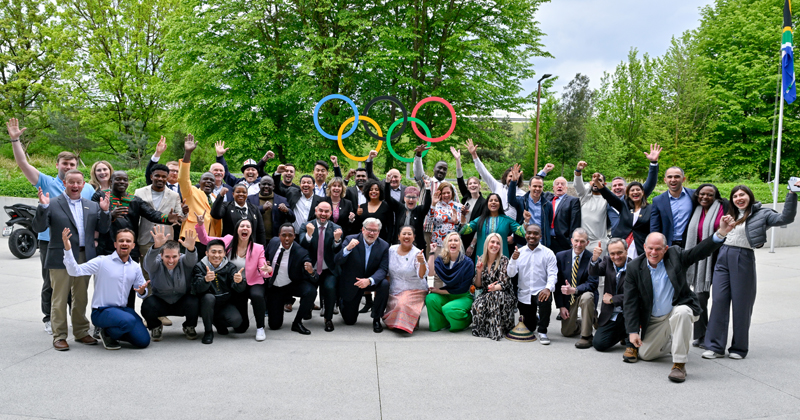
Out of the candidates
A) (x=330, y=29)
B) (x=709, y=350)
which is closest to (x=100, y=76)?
(x=330, y=29)

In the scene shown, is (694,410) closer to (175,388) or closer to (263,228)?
(175,388)

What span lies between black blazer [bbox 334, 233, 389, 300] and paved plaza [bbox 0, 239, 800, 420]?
550 millimetres

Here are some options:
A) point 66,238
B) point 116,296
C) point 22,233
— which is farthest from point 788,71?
point 22,233

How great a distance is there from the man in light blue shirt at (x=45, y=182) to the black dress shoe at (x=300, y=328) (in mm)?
2657

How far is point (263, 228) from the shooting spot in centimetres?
665

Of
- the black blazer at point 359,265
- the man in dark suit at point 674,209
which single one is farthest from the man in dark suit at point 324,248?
the man in dark suit at point 674,209

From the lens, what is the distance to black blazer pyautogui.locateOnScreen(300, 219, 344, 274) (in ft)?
20.7

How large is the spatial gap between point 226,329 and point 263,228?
1415mm

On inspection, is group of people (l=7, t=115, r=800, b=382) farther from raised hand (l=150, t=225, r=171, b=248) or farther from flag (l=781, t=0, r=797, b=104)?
flag (l=781, t=0, r=797, b=104)

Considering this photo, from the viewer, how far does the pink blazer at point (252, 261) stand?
230 inches

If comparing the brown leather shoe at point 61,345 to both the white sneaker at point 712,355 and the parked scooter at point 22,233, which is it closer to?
the white sneaker at point 712,355

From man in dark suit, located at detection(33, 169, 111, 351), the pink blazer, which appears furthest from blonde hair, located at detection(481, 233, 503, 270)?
man in dark suit, located at detection(33, 169, 111, 351)

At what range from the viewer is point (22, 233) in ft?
34.6

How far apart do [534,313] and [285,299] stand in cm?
303
